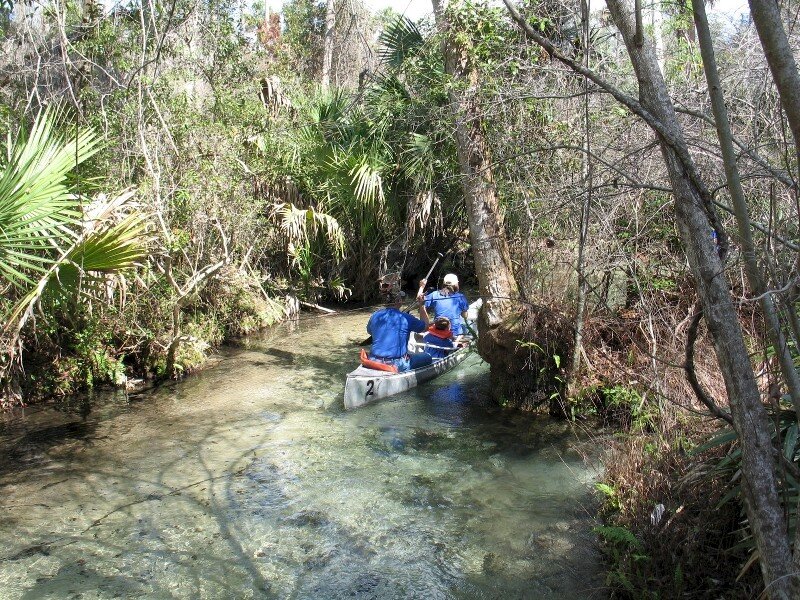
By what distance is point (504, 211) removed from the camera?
9.65 meters

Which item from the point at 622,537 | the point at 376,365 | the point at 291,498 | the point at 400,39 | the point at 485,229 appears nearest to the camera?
the point at 622,537

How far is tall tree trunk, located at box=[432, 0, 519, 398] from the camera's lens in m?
9.12

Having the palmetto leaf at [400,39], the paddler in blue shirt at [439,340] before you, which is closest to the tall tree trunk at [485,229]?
the paddler in blue shirt at [439,340]

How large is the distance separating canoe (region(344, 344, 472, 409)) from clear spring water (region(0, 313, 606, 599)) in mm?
179

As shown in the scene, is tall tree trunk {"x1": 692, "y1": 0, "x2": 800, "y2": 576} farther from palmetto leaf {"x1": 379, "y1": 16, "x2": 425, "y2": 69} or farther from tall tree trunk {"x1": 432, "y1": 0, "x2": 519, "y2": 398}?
palmetto leaf {"x1": 379, "y1": 16, "x2": 425, "y2": 69}

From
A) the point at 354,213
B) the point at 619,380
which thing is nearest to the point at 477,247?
the point at 619,380

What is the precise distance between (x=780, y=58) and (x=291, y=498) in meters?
5.52

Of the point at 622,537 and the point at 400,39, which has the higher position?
the point at 400,39

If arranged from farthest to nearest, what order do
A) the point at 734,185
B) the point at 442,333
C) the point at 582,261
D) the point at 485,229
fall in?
the point at 442,333 → the point at 485,229 → the point at 582,261 → the point at 734,185

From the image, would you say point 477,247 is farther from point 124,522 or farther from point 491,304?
point 124,522

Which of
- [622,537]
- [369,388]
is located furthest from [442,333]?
[622,537]

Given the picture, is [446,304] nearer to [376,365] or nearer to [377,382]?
[376,365]

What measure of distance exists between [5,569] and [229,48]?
9863 millimetres

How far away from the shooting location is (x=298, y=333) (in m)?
14.5
